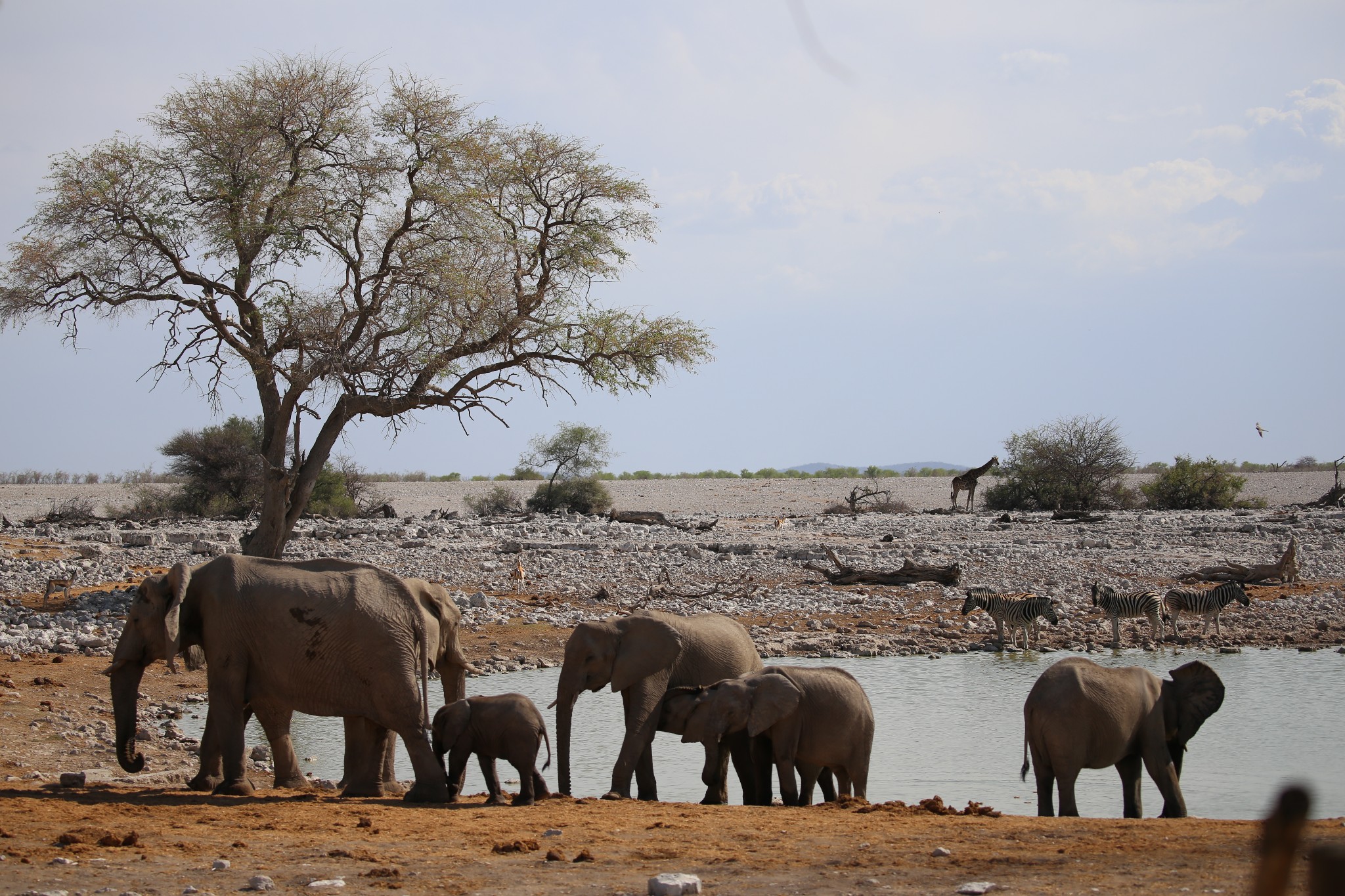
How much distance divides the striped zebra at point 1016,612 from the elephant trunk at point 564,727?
9228 millimetres

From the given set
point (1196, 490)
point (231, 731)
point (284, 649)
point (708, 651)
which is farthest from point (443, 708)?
point (1196, 490)

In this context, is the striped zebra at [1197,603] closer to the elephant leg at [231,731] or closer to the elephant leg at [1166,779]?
the elephant leg at [1166,779]

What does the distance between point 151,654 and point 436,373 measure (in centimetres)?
1232

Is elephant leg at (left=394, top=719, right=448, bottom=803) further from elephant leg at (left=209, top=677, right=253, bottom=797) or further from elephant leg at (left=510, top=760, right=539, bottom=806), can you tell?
elephant leg at (left=209, top=677, right=253, bottom=797)

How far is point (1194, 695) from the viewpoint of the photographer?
871 centimetres

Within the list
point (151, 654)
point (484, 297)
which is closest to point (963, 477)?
point (484, 297)

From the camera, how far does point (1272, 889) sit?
1.26 m

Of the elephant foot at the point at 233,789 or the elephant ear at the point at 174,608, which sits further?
the elephant ear at the point at 174,608

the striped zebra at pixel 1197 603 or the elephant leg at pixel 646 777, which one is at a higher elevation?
the striped zebra at pixel 1197 603

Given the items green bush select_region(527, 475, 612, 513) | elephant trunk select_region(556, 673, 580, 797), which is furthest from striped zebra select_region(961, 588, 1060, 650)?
green bush select_region(527, 475, 612, 513)

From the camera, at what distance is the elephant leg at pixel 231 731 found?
8.10 meters

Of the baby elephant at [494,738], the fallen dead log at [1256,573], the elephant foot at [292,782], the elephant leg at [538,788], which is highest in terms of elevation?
the fallen dead log at [1256,573]

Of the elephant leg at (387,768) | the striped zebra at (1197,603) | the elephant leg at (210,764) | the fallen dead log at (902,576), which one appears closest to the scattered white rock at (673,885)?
the elephant leg at (387,768)

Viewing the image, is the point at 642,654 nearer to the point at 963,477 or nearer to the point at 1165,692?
the point at 1165,692
